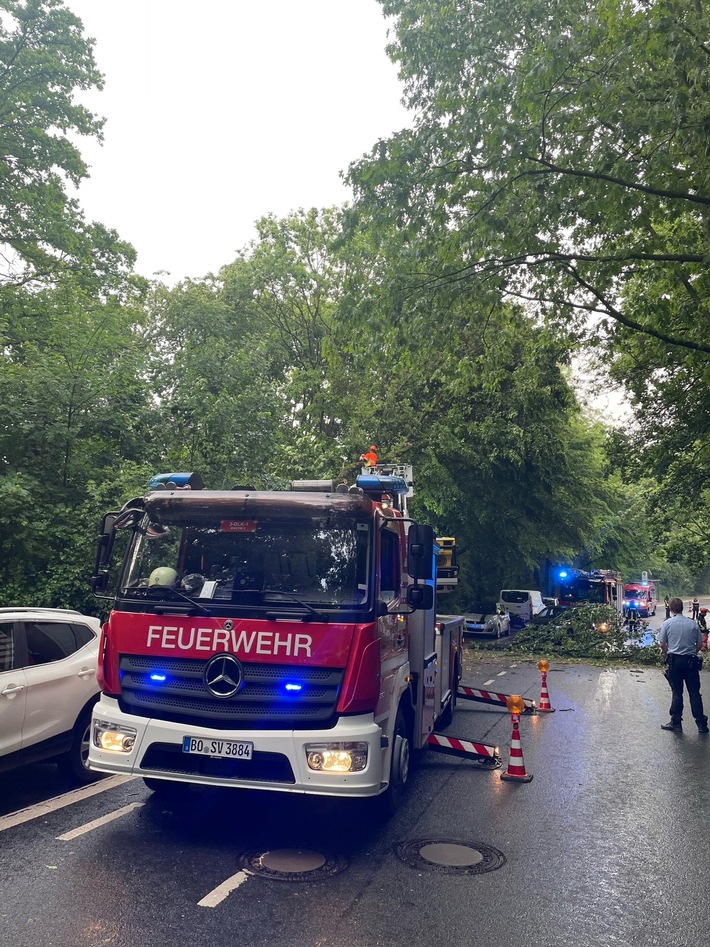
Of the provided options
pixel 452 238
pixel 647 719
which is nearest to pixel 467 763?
pixel 647 719

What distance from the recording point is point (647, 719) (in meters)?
11.9

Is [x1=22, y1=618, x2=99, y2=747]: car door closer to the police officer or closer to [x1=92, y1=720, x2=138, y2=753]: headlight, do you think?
[x1=92, y1=720, x2=138, y2=753]: headlight

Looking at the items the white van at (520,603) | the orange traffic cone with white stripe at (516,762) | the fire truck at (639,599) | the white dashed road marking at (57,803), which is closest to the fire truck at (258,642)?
the white dashed road marking at (57,803)

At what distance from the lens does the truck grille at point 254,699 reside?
5473mm

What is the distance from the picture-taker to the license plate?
539 cm

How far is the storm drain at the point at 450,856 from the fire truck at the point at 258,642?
558mm

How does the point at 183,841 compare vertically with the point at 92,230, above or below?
below

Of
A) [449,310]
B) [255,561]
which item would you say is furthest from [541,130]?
[255,561]

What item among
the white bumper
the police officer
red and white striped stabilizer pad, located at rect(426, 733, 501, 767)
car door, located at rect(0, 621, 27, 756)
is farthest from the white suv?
the police officer

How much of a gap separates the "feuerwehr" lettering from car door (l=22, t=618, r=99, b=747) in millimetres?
1521

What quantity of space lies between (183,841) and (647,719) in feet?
27.8

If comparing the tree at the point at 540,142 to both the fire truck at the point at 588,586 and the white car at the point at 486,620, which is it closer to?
the white car at the point at 486,620

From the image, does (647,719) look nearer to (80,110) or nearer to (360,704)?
(360,704)

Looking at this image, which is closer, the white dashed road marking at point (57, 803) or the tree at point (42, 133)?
the white dashed road marking at point (57, 803)
